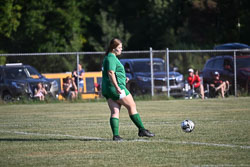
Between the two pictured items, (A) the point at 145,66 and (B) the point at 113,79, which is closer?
(B) the point at 113,79

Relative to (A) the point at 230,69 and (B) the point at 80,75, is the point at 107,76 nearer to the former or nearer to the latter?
(B) the point at 80,75

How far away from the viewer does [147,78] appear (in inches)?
982

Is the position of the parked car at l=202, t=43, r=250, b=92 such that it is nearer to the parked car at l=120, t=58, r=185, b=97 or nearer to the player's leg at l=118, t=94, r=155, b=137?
the parked car at l=120, t=58, r=185, b=97

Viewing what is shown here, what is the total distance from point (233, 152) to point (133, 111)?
93.4 inches

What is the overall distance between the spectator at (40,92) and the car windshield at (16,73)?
75cm

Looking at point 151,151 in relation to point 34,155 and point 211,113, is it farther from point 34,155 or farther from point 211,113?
point 211,113

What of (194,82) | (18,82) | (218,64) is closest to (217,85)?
(194,82)

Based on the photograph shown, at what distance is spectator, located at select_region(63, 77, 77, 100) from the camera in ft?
78.3

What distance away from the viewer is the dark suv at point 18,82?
23219 millimetres

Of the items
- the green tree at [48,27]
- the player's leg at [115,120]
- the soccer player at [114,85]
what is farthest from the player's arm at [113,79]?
the green tree at [48,27]

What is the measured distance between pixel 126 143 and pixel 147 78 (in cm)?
1576

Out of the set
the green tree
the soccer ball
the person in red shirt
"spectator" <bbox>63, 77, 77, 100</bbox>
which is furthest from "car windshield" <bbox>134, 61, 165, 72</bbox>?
the green tree

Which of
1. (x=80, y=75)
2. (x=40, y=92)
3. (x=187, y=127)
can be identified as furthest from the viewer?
(x=80, y=75)

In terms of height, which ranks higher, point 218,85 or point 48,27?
point 48,27
